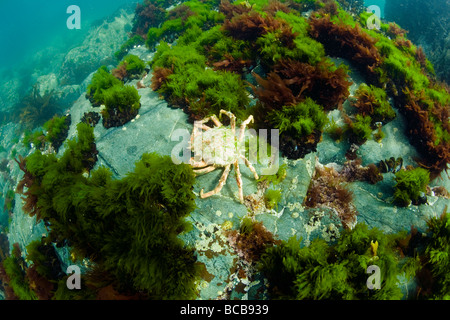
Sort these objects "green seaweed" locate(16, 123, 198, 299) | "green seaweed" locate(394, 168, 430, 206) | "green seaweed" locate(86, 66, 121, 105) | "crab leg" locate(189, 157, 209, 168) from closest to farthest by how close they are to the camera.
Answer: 1. "green seaweed" locate(16, 123, 198, 299)
2. "crab leg" locate(189, 157, 209, 168)
3. "green seaweed" locate(394, 168, 430, 206)
4. "green seaweed" locate(86, 66, 121, 105)

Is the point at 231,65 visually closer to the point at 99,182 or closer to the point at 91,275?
the point at 99,182

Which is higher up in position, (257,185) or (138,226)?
(138,226)

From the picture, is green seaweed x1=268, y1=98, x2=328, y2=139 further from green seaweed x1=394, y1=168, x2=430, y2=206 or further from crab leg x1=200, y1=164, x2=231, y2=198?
green seaweed x1=394, y1=168, x2=430, y2=206

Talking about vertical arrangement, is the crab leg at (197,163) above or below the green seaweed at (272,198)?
above

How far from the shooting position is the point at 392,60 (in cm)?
686

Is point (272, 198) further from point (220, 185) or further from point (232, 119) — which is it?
point (232, 119)

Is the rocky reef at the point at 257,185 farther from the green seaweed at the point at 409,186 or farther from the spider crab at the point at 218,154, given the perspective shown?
the spider crab at the point at 218,154

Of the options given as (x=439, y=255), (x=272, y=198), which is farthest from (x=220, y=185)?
(x=439, y=255)

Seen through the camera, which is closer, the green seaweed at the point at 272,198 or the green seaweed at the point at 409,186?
the green seaweed at the point at 272,198

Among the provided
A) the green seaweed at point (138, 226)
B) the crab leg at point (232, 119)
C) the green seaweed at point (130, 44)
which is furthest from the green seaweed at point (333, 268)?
the green seaweed at point (130, 44)

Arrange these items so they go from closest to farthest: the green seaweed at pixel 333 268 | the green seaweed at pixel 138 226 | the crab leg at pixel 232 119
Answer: the green seaweed at pixel 333 268, the green seaweed at pixel 138 226, the crab leg at pixel 232 119

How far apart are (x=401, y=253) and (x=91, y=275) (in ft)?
20.4

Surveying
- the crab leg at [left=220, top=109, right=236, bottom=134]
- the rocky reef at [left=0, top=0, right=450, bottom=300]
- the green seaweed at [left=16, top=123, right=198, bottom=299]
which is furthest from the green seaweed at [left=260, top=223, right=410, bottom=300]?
the crab leg at [left=220, top=109, right=236, bottom=134]

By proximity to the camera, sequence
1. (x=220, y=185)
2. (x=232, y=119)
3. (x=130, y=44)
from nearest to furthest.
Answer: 1. (x=220, y=185)
2. (x=232, y=119)
3. (x=130, y=44)
